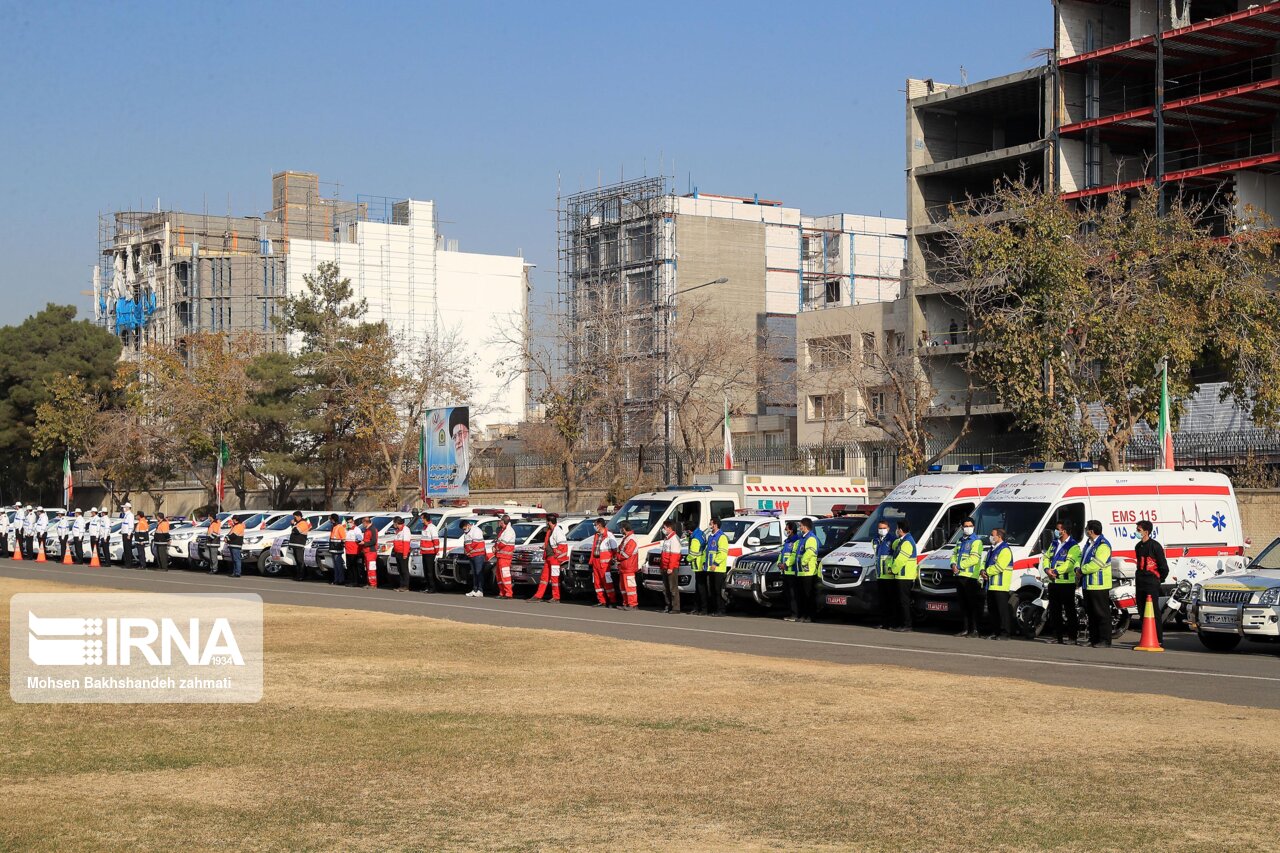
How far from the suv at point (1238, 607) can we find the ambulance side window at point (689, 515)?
11.8 m

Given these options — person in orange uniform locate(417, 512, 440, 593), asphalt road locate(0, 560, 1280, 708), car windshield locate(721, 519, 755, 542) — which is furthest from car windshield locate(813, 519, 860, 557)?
person in orange uniform locate(417, 512, 440, 593)

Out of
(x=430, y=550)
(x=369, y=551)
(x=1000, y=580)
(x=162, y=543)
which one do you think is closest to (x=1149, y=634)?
(x=1000, y=580)

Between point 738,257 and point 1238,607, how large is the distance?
68647 mm

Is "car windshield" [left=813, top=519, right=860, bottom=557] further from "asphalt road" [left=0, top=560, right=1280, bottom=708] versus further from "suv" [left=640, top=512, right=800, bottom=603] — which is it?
"asphalt road" [left=0, top=560, right=1280, bottom=708]

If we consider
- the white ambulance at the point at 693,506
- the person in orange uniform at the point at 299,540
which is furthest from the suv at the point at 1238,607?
the person in orange uniform at the point at 299,540

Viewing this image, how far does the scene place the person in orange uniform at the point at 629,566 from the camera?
2953 cm

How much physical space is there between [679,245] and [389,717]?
73143 millimetres

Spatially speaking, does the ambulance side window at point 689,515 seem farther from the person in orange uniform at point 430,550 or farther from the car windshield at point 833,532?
the person in orange uniform at point 430,550

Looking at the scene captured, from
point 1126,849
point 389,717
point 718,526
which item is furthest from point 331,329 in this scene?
point 1126,849

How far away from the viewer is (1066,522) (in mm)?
23672

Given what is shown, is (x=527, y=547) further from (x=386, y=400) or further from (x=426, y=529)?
(x=386, y=400)

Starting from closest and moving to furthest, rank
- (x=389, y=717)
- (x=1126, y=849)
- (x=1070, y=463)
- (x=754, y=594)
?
(x=1126, y=849) → (x=389, y=717) → (x=1070, y=463) → (x=754, y=594)

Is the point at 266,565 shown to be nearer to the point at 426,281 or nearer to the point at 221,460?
the point at 221,460

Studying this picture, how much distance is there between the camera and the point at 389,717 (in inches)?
527
